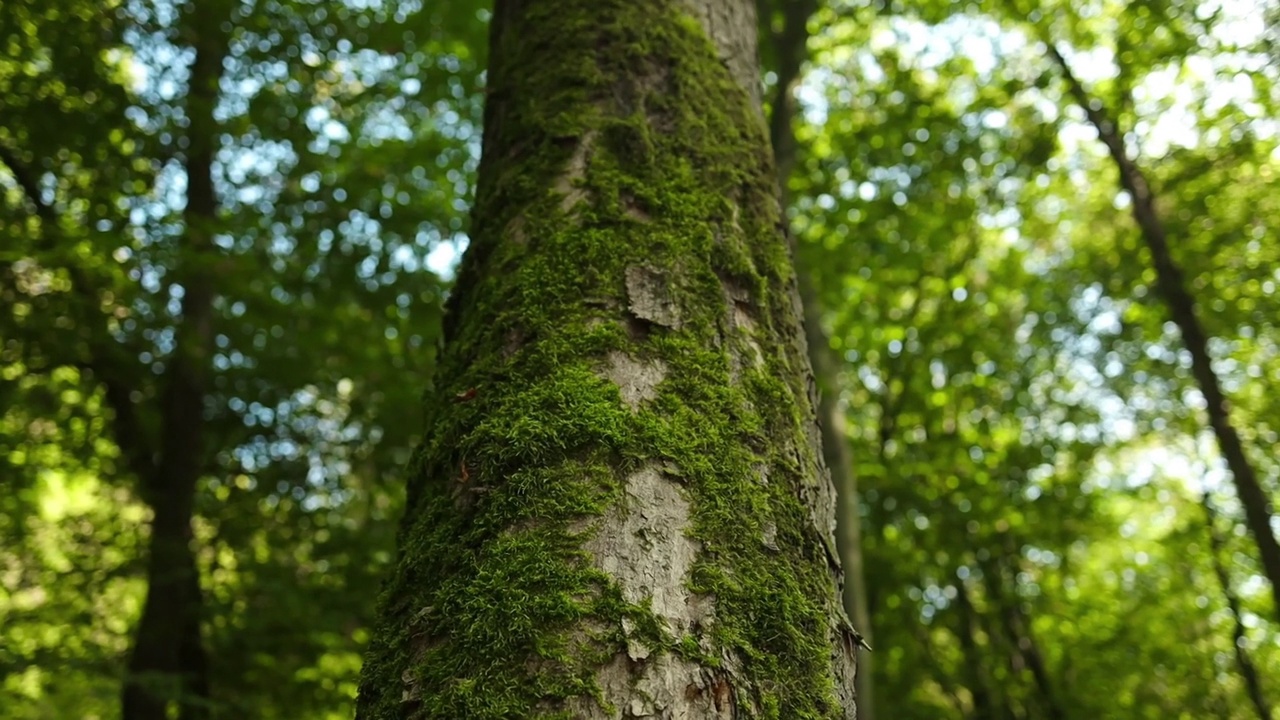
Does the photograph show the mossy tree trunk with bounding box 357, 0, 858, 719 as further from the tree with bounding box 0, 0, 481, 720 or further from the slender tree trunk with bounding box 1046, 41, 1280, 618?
the slender tree trunk with bounding box 1046, 41, 1280, 618

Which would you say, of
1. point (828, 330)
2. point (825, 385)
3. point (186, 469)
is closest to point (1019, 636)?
point (828, 330)

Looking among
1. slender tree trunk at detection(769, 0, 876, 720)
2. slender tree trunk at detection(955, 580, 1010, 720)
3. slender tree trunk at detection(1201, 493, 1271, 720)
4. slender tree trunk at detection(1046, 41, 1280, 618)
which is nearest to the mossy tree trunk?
slender tree trunk at detection(769, 0, 876, 720)

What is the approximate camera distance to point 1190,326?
809cm

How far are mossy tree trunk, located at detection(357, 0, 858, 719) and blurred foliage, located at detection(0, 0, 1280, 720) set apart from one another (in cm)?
523

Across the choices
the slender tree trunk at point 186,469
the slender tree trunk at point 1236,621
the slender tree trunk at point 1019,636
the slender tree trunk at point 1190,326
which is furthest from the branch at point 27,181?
the slender tree trunk at point 1236,621

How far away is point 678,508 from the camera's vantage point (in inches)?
47.8

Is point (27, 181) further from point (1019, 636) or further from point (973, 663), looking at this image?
point (1019, 636)

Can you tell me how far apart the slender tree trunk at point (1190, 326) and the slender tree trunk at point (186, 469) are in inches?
359

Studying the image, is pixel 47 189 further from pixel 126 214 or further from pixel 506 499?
pixel 506 499

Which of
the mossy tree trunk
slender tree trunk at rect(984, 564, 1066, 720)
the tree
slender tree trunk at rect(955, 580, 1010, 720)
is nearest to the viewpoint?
the mossy tree trunk

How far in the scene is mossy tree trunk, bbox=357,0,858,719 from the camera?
1072mm

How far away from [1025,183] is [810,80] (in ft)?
10.7

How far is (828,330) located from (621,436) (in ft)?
34.0

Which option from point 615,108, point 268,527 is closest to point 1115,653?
point 268,527
